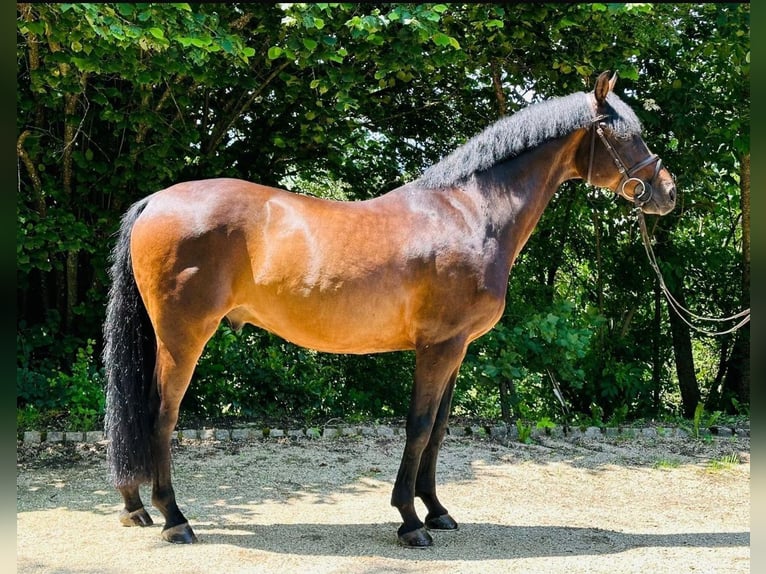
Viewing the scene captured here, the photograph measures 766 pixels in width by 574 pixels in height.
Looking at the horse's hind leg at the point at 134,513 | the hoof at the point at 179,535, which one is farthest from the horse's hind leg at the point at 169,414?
the horse's hind leg at the point at 134,513

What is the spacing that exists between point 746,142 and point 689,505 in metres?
3.88

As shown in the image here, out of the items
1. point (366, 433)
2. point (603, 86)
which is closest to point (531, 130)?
point (603, 86)

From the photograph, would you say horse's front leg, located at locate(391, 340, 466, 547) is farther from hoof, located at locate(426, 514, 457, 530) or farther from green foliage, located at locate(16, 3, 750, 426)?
green foliage, located at locate(16, 3, 750, 426)

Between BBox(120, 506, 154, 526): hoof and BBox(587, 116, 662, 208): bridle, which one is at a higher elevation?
BBox(587, 116, 662, 208): bridle

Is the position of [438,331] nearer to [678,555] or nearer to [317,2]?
[678,555]

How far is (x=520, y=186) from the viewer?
4.26 m

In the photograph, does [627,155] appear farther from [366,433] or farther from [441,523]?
[366,433]

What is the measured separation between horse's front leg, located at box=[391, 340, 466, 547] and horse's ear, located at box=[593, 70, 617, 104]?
1.56m

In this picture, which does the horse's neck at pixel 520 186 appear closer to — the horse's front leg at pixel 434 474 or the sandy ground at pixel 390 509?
the horse's front leg at pixel 434 474

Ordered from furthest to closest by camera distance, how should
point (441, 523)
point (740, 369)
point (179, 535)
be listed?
1. point (740, 369)
2. point (441, 523)
3. point (179, 535)

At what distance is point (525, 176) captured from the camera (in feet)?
14.0

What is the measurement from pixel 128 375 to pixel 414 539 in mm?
→ 1784

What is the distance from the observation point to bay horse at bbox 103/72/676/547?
398 centimetres

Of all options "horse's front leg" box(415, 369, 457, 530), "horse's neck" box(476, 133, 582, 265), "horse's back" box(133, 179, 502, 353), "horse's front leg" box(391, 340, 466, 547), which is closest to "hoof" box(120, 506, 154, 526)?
"horse's back" box(133, 179, 502, 353)
